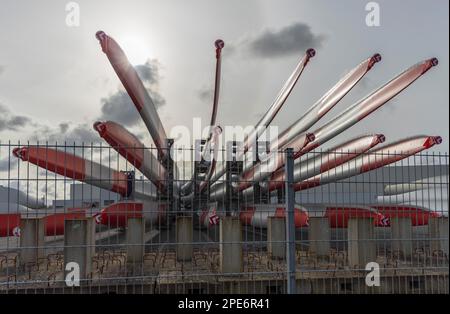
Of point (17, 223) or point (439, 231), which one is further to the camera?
point (17, 223)

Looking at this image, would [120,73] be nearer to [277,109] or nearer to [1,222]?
[1,222]

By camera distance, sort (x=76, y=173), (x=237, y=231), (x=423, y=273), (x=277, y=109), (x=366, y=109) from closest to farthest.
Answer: (x=76, y=173)
(x=423, y=273)
(x=237, y=231)
(x=366, y=109)
(x=277, y=109)

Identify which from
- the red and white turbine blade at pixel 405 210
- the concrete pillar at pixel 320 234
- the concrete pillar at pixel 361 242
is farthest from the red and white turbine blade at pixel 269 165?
the red and white turbine blade at pixel 405 210

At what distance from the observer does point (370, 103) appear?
58.1 ft

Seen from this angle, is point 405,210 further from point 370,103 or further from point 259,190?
→ point 370,103

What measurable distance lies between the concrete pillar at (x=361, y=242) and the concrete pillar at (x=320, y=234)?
0.85 metres

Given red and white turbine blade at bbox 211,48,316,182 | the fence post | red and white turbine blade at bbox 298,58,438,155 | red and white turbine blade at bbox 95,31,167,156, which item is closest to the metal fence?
the fence post

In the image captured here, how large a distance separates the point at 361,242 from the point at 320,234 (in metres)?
1.63

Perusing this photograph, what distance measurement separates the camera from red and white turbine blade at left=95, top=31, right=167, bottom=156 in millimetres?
12625

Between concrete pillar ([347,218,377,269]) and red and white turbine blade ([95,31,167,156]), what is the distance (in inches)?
212

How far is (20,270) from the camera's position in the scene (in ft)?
39.4
